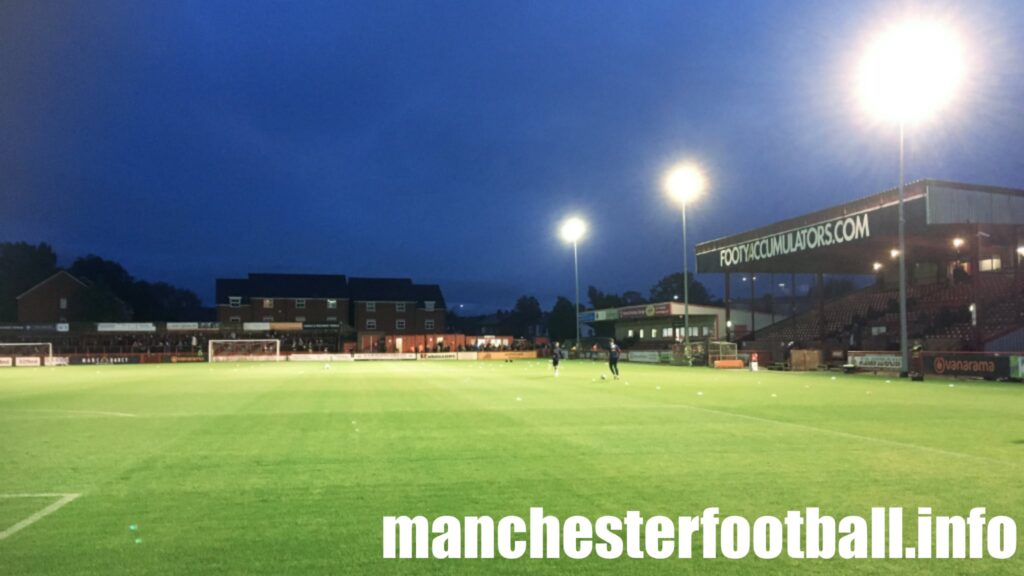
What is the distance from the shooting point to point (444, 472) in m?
9.20

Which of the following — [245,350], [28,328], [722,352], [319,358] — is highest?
[28,328]

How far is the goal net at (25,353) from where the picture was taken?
6178cm

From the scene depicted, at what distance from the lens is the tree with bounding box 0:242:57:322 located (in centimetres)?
9812

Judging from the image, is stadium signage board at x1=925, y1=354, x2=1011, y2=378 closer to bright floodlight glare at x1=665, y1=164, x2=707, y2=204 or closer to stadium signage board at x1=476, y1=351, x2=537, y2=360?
bright floodlight glare at x1=665, y1=164, x2=707, y2=204

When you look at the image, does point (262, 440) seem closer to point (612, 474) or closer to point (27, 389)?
point (612, 474)

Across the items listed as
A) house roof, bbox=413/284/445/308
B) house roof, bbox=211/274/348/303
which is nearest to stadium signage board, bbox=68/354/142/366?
house roof, bbox=211/274/348/303

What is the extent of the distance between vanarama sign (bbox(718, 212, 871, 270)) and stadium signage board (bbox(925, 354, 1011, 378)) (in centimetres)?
796

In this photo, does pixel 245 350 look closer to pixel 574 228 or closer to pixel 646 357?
pixel 574 228

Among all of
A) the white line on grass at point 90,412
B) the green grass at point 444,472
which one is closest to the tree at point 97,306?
the white line on grass at point 90,412

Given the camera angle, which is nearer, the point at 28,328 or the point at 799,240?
the point at 799,240

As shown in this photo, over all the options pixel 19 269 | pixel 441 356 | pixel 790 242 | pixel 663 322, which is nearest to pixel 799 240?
pixel 790 242

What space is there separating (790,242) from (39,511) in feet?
143

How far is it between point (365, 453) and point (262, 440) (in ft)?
8.82

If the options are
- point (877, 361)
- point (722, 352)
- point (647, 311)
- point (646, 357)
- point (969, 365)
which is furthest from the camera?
point (647, 311)
